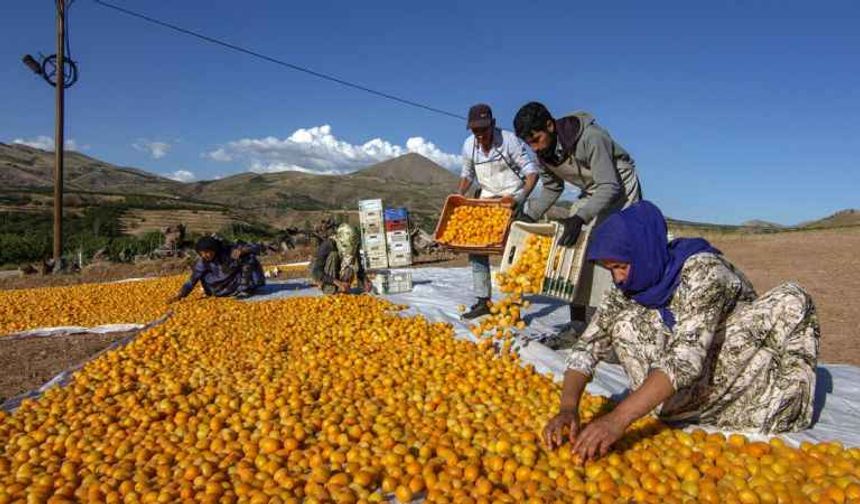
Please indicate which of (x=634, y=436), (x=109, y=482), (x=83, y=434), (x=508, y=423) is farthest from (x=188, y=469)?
(x=634, y=436)

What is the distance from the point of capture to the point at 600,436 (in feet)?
7.60

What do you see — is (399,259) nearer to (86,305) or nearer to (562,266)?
(86,305)

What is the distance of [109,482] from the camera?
8.52ft

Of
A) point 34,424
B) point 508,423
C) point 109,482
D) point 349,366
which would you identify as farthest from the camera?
point 349,366

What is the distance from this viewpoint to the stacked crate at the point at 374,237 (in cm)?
1268

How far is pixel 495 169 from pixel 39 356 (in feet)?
16.6

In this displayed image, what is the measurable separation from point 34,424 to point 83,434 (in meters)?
0.46

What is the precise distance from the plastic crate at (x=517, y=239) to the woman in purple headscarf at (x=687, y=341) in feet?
6.76

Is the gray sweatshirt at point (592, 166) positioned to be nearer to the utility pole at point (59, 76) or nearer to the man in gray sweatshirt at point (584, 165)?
the man in gray sweatshirt at point (584, 165)

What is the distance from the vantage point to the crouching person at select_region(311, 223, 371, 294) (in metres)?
8.17

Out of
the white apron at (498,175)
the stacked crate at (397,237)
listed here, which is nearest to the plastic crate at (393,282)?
the white apron at (498,175)

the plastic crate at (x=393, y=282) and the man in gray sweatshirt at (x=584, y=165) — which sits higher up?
the man in gray sweatshirt at (x=584, y=165)

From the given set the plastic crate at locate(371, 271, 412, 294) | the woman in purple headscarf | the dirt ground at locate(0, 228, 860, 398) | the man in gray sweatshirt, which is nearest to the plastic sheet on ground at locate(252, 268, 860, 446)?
the plastic crate at locate(371, 271, 412, 294)

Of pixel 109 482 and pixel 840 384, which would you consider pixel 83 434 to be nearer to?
pixel 109 482
